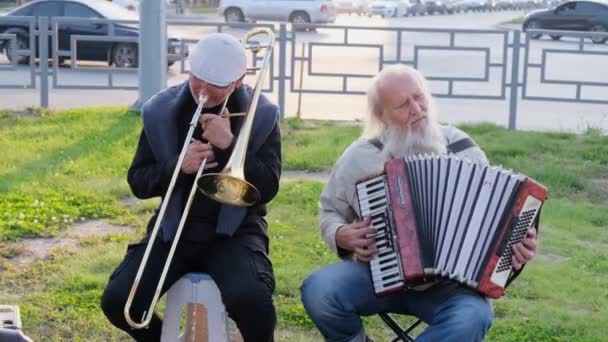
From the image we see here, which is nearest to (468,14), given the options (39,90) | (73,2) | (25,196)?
(73,2)

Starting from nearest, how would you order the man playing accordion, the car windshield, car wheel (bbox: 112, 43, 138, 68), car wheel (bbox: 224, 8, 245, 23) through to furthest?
the man playing accordion < car wheel (bbox: 112, 43, 138, 68) < the car windshield < car wheel (bbox: 224, 8, 245, 23)

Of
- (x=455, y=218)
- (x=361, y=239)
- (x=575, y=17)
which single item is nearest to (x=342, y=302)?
(x=361, y=239)

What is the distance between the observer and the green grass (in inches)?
212

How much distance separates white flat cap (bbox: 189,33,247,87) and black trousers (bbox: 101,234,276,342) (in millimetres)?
669

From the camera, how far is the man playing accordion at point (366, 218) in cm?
426

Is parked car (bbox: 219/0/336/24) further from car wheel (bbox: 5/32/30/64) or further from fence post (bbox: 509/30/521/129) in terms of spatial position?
fence post (bbox: 509/30/521/129)

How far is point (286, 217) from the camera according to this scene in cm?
728

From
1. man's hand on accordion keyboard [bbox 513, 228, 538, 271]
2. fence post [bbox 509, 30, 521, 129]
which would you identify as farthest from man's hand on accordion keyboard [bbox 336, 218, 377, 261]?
fence post [bbox 509, 30, 521, 129]

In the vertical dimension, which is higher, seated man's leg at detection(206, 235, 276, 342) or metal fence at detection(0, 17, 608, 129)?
metal fence at detection(0, 17, 608, 129)

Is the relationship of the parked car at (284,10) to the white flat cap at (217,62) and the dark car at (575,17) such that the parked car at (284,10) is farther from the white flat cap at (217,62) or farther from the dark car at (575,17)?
the white flat cap at (217,62)

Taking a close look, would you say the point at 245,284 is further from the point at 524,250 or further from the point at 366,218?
the point at 524,250

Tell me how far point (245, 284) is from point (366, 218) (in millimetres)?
547

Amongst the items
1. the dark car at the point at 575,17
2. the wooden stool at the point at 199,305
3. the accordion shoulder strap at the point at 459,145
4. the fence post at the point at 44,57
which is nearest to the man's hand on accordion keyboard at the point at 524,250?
the accordion shoulder strap at the point at 459,145

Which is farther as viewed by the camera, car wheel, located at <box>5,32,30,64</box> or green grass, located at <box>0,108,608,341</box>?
car wheel, located at <box>5,32,30,64</box>
